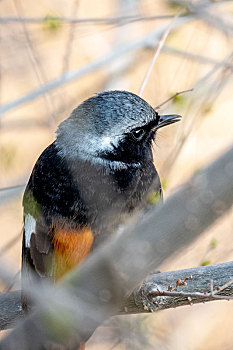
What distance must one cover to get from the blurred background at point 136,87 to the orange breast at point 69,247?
54 cm

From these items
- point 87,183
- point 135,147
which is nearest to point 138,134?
point 135,147

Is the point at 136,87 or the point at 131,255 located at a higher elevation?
the point at 136,87

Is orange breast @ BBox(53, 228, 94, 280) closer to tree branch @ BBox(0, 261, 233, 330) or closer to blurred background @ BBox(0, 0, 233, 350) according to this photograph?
tree branch @ BBox(0, 261, 233, 330)

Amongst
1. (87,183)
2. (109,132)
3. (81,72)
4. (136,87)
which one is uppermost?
(136,87)

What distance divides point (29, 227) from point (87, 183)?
1.87ft

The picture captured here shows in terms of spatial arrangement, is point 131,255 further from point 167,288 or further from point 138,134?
point 138,134

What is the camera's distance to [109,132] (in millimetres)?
3639

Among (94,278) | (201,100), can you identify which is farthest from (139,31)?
(94,278)

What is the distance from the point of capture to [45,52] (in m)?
7.25

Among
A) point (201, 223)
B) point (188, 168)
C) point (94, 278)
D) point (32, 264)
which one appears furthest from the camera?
point (188, 168)

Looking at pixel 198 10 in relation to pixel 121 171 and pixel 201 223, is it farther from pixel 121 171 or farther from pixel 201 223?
pixel 201 223

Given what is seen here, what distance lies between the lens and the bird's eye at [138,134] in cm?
379

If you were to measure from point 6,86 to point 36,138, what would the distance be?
790mm

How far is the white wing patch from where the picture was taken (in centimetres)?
351
